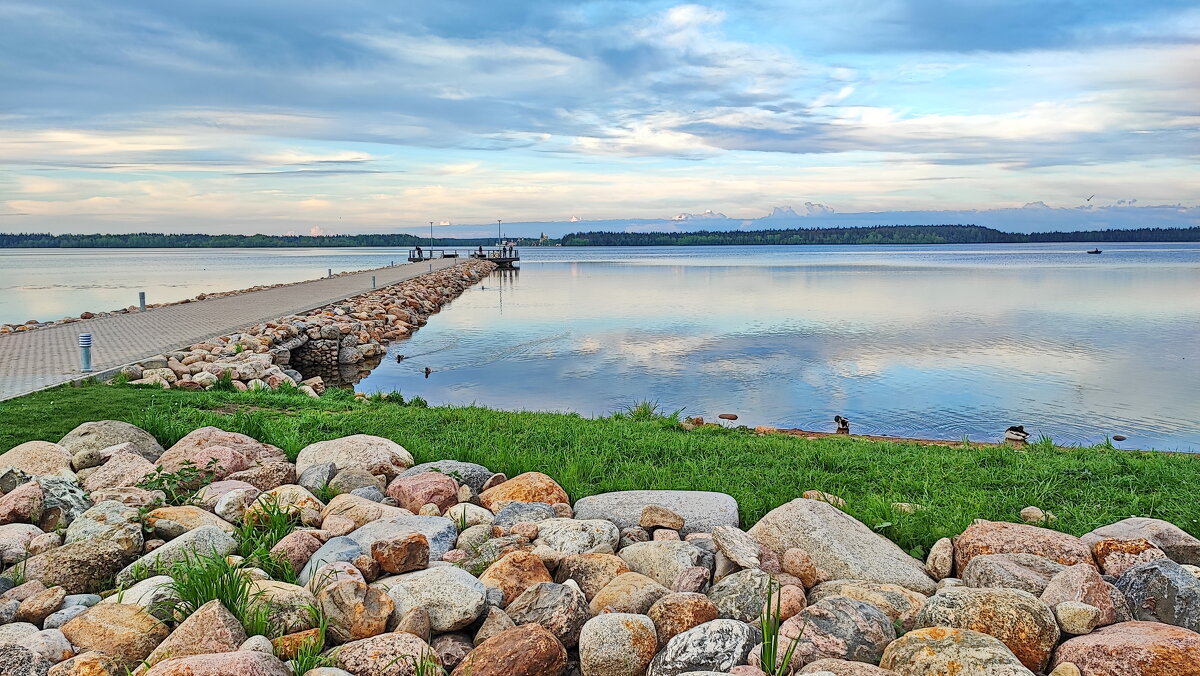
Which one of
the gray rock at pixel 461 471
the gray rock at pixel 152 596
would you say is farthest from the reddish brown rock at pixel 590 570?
the gray rock at pixel 152 596

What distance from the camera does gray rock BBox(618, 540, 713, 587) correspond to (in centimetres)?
477

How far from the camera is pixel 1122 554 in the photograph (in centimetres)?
468

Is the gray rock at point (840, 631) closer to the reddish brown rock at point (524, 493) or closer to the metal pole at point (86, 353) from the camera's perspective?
the reddish brown rock at point (524, 493)

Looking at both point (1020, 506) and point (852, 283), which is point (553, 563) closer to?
point (1020, 506)

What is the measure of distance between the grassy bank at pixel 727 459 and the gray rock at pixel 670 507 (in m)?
0.24

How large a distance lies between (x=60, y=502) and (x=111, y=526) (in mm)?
1004

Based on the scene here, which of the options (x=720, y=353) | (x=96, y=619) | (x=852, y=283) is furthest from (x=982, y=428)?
(x=852, y=283)

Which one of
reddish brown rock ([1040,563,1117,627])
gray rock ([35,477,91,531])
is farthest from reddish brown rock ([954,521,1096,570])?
gray rock ([35,477,91,531])

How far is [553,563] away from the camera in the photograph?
4785mm

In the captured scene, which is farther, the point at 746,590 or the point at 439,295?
the point at 439,295

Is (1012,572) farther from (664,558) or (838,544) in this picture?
(664,558)

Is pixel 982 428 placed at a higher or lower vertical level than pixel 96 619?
lower

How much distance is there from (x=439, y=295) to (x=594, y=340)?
17.0m

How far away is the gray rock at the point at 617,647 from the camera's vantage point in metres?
3.83
